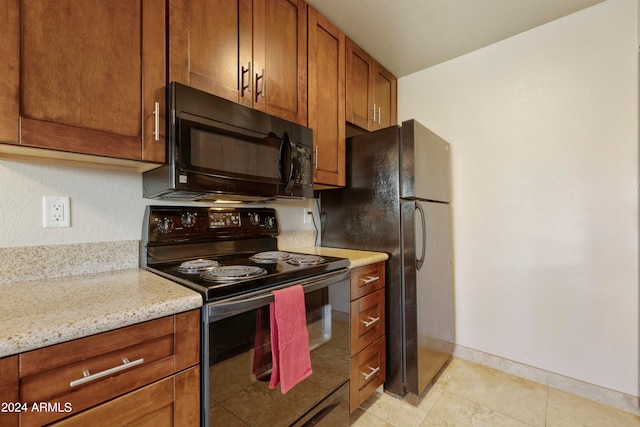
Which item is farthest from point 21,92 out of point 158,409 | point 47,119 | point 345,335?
point 345,335

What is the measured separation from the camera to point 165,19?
112 cm

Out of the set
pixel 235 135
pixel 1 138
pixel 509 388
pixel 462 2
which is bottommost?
pixel 509 388

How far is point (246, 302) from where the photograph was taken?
3.27 ft

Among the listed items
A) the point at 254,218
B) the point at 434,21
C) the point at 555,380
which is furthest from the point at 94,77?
the point at 555,380

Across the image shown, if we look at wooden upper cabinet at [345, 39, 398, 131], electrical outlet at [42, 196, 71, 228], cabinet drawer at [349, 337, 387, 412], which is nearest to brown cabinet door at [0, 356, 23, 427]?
electrical outlet at [42, 196, 71, 228]

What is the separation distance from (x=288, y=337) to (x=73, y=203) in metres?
1.04

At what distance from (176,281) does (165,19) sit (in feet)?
3.31

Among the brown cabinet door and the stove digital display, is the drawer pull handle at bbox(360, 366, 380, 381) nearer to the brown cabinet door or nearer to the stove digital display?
the stove digital display

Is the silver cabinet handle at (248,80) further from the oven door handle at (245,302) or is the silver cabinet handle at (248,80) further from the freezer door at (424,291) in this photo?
the freezer door at (424,291)

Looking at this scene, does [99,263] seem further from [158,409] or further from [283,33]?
[283,33]

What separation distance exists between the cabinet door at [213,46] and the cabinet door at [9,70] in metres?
0.42

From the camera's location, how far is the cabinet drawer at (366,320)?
157cm

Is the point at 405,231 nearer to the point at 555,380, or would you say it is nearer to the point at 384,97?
the point at 384,97

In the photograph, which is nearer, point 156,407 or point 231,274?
point 156,407
